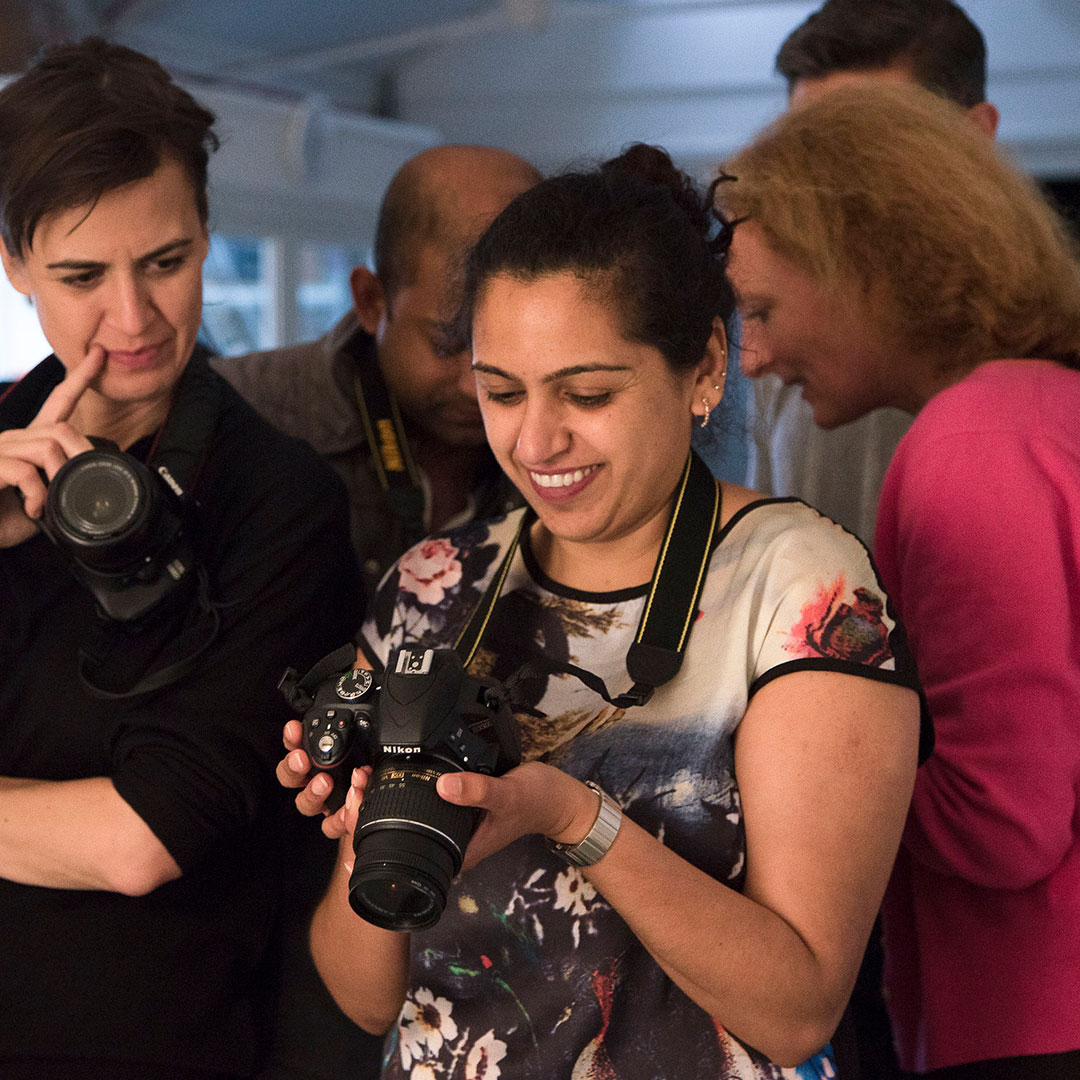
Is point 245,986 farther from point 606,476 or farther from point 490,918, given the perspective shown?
point 606,476

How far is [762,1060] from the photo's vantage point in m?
1.08

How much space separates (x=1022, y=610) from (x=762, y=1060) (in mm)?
509

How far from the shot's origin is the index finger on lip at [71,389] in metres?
1.29

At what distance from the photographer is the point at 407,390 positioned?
6.28ft

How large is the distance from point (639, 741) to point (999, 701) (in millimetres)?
383

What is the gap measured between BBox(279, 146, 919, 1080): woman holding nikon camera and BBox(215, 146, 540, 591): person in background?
584 millimetres

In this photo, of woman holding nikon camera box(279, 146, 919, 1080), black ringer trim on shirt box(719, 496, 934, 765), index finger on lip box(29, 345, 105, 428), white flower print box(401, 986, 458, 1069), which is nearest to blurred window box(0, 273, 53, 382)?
index finger on lip box(29, 345, 105, 428)

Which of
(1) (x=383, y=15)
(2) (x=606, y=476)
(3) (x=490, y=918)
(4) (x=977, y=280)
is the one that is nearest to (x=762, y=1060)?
(3) (x=490, y=918)

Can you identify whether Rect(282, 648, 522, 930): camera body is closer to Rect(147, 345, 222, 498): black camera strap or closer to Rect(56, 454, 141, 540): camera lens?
Rect(56, 454, 141, 540): camera lens

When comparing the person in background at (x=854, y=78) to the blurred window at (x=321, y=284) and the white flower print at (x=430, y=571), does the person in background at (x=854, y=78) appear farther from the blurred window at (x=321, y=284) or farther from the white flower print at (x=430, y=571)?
the blurred window at (x=321, y=284)

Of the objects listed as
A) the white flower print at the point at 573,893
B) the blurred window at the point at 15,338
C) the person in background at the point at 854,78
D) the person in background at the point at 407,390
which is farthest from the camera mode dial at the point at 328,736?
the blurred window at the point at 15,338

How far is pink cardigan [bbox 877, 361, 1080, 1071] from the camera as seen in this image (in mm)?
1233

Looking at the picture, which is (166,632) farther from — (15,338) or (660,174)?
(15,338)

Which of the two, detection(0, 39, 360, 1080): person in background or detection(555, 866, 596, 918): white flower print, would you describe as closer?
detection(555, 866, 596, 918): white flower print
